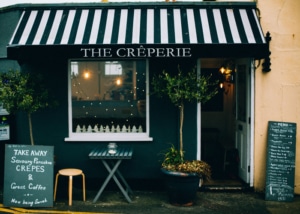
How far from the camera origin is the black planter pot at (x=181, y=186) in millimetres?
6648

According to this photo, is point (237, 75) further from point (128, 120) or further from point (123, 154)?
point (123, 154)

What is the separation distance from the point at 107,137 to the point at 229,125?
15.3 ft

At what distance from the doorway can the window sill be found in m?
1.83

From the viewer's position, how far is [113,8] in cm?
757

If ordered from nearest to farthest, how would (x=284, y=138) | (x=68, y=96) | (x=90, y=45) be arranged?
1. (x=90, y=45)
2. (x=284, y=138)
3. (x=68, y=96)

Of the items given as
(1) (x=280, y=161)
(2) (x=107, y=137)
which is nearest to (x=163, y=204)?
(2) (x=107, y=137)

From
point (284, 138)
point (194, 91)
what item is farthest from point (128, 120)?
point (284, 138)

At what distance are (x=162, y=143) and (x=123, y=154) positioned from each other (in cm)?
114

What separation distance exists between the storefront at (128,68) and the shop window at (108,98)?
0.02 meters

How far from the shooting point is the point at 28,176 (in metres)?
6.68

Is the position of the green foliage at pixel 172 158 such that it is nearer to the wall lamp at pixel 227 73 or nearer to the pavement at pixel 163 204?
the pavement at pixel 163 204

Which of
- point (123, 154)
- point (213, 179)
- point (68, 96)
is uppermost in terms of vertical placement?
point (68, 96)

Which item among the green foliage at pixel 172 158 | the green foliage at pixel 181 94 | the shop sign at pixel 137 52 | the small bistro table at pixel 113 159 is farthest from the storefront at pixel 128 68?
the green foliage at pixel 172 158

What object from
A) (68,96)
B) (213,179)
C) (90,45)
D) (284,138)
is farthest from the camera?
(213,179)
